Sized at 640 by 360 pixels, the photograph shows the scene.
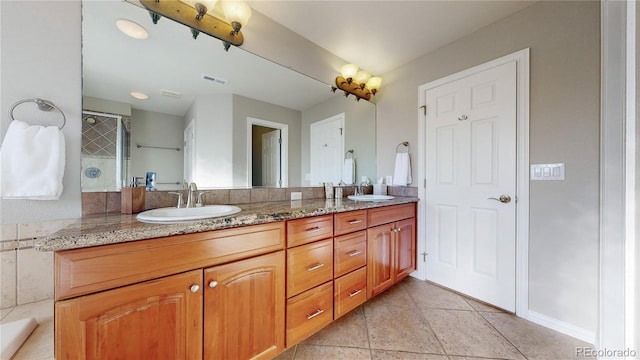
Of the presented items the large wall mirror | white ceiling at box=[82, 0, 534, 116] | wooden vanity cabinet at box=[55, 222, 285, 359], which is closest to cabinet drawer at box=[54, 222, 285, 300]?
wooden vanity cabinet at box=[55, 222, 285, 359]

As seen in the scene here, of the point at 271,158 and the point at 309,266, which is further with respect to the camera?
the point at 271,158

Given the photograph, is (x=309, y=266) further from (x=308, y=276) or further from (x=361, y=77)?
(x=361, y=77)

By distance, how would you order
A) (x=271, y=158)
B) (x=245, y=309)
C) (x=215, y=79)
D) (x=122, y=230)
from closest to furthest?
(x=122, y=230), (x=245, y=309), (x=215, y=79), (x=271, y=158)

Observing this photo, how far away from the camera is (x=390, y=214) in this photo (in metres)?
1.87

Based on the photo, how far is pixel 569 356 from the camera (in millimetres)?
1269

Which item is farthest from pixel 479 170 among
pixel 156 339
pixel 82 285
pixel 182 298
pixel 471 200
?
pixel 82 285

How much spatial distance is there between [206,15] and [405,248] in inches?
96.4

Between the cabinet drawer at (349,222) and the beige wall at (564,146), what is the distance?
1258mm

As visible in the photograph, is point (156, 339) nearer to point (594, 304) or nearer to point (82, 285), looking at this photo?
point (82, 285)

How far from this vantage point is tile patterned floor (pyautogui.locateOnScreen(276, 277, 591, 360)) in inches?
51.1

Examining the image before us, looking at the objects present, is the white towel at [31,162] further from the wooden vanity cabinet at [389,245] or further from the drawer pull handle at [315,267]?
the wooden vanity cabinet at [389,245]

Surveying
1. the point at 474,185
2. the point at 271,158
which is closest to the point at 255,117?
the point at 271,158

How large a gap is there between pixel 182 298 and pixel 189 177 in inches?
A: 31.6

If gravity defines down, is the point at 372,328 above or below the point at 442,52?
below
